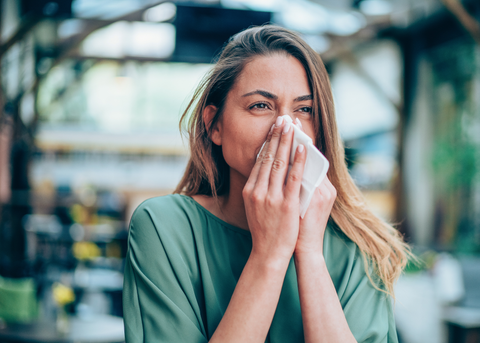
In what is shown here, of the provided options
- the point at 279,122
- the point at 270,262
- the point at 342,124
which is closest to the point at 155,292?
the point at 270,262

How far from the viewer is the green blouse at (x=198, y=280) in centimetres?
94

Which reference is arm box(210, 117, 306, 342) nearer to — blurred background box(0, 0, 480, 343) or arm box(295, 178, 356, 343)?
arm box(295, 178, 356, 343)

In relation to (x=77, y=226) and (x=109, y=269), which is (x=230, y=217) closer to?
(x=109, y=269)

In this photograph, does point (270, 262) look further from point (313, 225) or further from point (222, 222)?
point (222, 222)

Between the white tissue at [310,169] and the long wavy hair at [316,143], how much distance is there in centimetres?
17

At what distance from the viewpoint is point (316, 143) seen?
1.16 m

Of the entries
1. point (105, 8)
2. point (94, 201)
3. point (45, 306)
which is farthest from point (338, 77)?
point (45, 306)

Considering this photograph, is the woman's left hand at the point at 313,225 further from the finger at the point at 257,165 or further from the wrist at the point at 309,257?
the finger at the point at 257,165

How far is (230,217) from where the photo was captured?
1.18 meters

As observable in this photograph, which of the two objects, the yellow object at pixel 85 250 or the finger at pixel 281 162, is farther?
the yellow object at pixel 85 250

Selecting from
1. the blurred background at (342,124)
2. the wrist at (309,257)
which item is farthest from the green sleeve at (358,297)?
the blurred background at (342,124)

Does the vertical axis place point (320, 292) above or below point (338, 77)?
below

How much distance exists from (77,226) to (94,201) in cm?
155

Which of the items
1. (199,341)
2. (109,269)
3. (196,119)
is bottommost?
(109,269)
